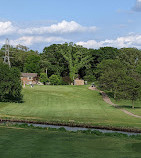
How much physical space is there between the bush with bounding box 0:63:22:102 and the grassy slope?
3988 cm

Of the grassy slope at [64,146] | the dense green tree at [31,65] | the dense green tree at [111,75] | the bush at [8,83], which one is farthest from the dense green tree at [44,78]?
the grassy slope at [64,146]

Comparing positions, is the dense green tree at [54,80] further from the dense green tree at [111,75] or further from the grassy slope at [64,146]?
the grassy slope at [64,146]

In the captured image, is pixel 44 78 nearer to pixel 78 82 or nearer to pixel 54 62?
pixel 54 62

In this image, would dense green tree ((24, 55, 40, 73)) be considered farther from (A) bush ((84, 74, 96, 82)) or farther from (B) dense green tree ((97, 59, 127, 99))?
(B) dense green tree ((97, 59, 127, 99))

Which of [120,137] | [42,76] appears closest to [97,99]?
[42,76]

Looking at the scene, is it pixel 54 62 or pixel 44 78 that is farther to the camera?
pixel 54 62

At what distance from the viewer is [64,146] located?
26719mm

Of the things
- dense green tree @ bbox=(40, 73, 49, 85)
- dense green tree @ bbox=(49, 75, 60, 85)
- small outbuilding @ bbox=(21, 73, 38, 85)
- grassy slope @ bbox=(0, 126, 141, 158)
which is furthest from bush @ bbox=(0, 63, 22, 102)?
small outbuilding @ bbox=(21, 73, 38, 85)

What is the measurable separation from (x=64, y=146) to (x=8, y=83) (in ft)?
159

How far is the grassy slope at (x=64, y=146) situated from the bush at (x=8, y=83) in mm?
39878

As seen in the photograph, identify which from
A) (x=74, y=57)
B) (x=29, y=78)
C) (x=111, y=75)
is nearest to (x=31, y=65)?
(x=29, y=78)

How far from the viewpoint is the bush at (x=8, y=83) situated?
7275 centimetres

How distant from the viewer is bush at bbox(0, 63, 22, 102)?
239ft

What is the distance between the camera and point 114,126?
4262cm
